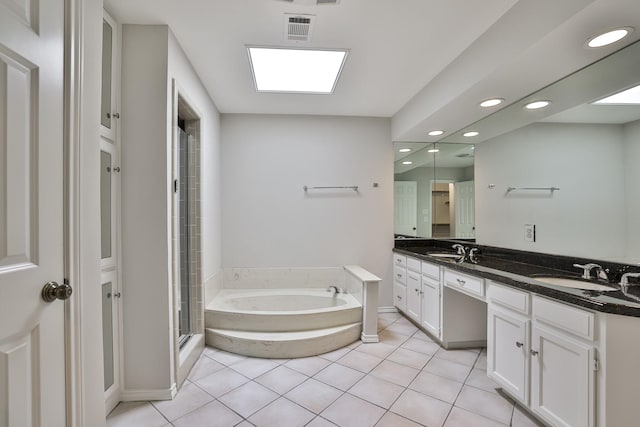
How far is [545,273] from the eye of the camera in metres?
2.05

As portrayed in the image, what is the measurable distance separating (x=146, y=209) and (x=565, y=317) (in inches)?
100

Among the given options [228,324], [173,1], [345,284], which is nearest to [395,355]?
[345,284]

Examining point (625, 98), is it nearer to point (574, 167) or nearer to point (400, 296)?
point (574, 167)

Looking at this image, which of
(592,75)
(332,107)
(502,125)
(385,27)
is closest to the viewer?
(592,75)

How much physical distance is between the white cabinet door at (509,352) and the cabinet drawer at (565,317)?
0.45 feet

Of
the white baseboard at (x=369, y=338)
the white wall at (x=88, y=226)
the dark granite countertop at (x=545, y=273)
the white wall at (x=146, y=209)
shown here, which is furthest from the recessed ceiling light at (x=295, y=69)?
the white baseboard at (x=369, y=338)

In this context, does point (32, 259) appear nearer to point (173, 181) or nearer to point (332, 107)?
point (173, 181)

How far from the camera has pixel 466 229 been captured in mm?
3422

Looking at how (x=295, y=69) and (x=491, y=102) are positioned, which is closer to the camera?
(x=491, y=102)

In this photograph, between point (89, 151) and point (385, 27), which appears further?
point (385, 27)

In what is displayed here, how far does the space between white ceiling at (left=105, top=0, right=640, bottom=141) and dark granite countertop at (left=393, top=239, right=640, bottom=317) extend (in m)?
1.31

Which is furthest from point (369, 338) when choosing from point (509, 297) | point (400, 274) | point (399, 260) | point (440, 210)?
point (440, 210)

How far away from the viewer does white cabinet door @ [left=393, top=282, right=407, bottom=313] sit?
342 cm

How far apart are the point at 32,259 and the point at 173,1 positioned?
1.62 meters
